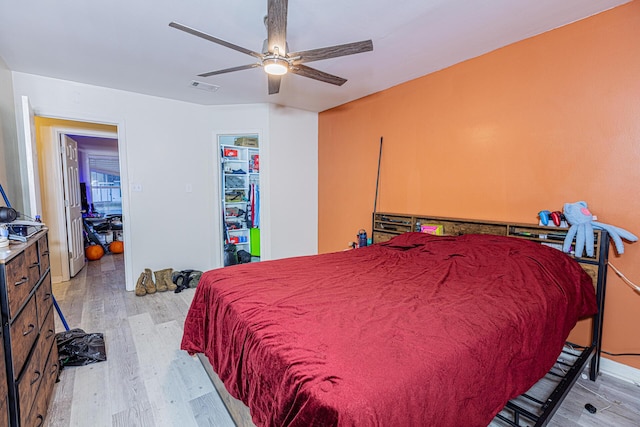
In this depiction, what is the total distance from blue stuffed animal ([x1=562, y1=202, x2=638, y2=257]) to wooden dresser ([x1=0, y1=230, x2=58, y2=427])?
298cm

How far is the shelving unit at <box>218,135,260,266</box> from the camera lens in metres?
4.77

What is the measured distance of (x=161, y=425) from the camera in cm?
Result: 155

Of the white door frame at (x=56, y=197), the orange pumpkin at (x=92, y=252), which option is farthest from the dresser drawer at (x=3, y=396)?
the orange pumpkin at (x=92, y=252)

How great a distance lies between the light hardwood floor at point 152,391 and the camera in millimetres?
1593

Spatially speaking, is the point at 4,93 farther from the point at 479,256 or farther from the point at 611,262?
the point at 611,262

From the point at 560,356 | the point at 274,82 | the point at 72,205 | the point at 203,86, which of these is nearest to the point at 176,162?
the point at 203,86

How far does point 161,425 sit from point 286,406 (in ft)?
3.63

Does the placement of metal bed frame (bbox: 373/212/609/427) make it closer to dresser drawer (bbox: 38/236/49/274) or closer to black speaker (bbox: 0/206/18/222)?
dresser drawer (bbox: 38/236/49/274)

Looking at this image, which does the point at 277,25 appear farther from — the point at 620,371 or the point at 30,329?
the point at 620,371

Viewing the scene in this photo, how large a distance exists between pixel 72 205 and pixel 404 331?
4.88 meters

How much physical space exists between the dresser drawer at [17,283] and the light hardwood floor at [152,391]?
31.1 inches

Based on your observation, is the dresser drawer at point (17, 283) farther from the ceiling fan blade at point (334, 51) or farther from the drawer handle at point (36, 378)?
the ceiling fan blade at point (334, 51)

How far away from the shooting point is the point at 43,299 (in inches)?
66.0

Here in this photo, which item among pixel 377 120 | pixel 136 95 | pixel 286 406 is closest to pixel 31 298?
pixel 286 406
